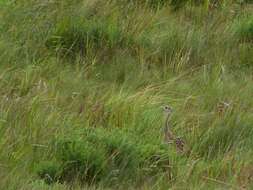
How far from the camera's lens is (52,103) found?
4574 mm

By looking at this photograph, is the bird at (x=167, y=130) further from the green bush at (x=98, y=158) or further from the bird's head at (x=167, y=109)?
the green bush at (x=98, y=158)

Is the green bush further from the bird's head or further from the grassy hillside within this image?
the bird's head

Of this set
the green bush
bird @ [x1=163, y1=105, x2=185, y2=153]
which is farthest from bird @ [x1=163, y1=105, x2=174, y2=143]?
the green bush

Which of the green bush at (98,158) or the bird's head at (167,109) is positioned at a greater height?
the bird's head at (167,109)

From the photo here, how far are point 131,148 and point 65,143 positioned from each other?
0.35 m

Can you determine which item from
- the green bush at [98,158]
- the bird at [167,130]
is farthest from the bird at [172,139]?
the green bush at [98,158]

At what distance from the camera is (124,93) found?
4906 millimetres

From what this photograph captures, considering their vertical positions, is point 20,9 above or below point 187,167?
above

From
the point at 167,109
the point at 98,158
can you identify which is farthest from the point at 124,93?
the point at 98,158

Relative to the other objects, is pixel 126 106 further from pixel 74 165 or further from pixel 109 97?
pixel 74 165

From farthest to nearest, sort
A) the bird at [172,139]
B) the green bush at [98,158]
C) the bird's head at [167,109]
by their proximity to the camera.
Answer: the bird's head at [167,109], the bird at [172,139], the green bush at [98,158]

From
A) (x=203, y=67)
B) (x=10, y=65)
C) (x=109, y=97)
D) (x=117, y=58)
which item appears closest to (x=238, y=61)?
(x=203, y=67)

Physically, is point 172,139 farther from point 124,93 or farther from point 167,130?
point 124,93

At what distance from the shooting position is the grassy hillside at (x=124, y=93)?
4043 mm
